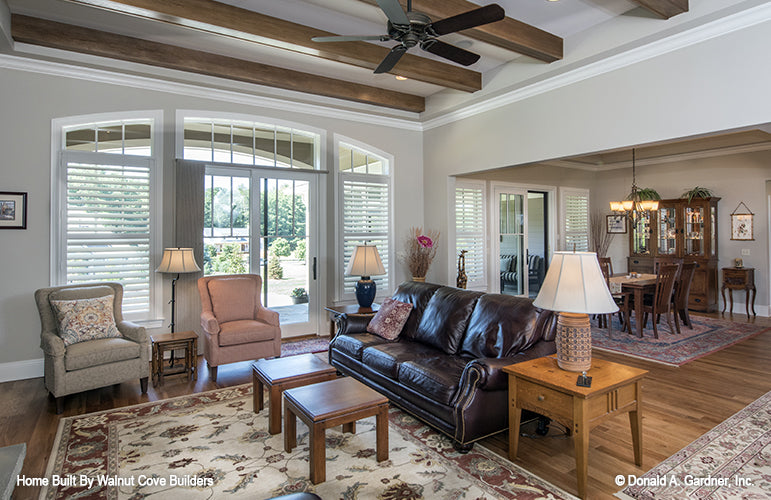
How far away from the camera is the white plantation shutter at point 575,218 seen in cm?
880

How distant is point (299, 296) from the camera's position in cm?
593

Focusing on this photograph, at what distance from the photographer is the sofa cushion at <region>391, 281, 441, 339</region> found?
4.08m

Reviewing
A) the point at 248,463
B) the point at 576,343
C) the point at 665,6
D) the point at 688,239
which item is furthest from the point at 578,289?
the point at 688,239

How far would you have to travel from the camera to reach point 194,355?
427cm

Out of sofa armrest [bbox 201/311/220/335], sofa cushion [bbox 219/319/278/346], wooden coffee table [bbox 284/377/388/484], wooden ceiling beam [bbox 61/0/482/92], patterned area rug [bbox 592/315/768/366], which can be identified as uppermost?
wooden ceiling beam [bbox 61/0/482/92]

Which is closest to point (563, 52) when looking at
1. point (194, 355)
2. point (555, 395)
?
point (555, 395)

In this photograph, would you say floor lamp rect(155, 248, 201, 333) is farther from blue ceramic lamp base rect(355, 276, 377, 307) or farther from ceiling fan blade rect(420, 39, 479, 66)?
ceiling fan blade rect(420, 39, 479, 66)

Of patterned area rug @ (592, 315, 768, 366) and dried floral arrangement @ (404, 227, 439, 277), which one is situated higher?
dried floral arrangement @ (404, 227, 439, 277)

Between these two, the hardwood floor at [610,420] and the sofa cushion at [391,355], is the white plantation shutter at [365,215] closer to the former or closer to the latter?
the hardwood floor at [610,420]

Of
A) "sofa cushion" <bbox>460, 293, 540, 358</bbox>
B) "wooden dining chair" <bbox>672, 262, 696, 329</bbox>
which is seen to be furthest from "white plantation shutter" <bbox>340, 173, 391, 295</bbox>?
"wooden dining chair" <bbox>672, 262, 696, 329</bbox>

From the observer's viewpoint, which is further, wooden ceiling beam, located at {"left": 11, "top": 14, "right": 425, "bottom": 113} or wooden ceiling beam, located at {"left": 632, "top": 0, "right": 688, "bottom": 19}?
wooden ceiling beam, located at {"left": 11, "top": 14, "right": 425, "bottom": 113}

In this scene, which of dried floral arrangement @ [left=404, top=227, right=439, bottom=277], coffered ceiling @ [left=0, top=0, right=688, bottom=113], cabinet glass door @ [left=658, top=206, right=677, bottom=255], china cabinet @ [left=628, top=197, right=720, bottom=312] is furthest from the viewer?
cabinet glass door @ [left=658, top=206, right=677, bottom=255]

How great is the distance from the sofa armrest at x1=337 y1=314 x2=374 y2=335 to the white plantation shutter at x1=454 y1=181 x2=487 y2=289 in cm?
294

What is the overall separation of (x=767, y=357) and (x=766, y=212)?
380cm
